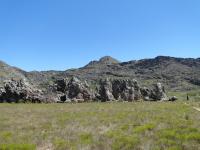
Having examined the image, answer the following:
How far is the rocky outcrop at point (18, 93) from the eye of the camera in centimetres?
6988

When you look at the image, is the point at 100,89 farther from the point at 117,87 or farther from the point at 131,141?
the point at 131,141

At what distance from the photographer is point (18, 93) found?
70.9 meters

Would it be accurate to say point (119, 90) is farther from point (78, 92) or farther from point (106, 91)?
point (78, 92)

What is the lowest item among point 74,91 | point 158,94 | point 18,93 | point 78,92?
point 158,94

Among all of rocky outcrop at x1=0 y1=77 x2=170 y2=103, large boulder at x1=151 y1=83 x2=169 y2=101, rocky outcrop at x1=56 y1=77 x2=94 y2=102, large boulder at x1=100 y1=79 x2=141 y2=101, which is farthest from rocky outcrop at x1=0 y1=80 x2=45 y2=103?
large boulder at x1=151 y1=83 x2=169 y2=101

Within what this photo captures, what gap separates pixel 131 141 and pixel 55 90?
62.3m

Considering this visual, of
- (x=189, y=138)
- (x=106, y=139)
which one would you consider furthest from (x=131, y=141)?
(x=189, y=138)

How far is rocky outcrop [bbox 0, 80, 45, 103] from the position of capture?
2751 inches

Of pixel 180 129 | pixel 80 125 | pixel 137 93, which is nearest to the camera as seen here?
pixel 180 129

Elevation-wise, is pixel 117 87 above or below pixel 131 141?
A: above

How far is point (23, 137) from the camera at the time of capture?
19375mm

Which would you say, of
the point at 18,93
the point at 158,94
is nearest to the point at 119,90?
the point at 158,94

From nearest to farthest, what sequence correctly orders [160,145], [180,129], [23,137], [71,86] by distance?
1. [160,145]
2. [23,137]
3. [180,129]
4. [71,86]

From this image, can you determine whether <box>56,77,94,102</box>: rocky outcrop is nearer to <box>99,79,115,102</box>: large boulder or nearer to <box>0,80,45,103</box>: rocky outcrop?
<box>99,79,115,102</box>: large boulder
